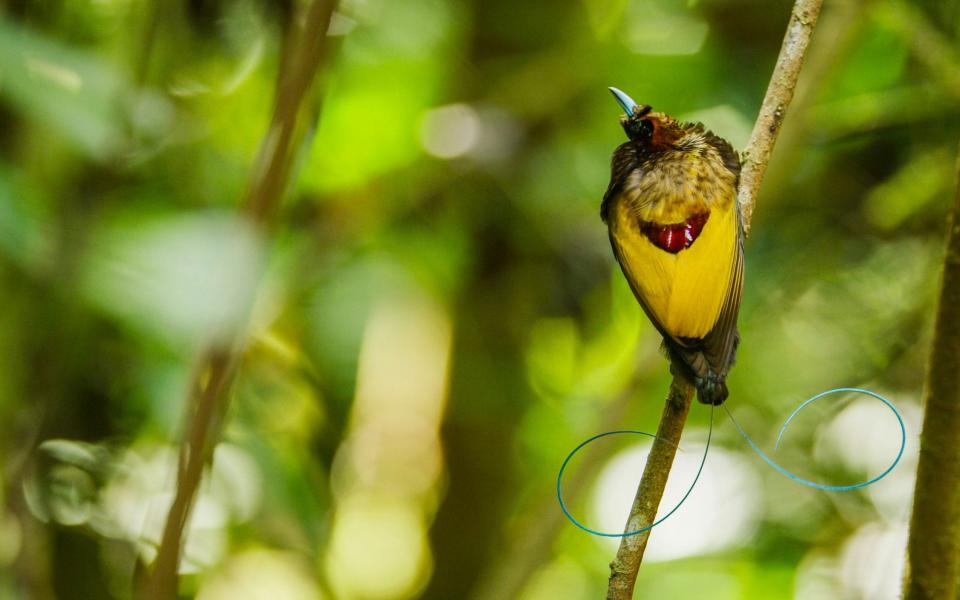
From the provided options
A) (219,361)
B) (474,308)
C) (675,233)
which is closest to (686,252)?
(675,233)

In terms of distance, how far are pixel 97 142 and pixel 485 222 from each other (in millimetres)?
1367

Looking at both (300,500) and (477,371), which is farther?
(477,371)

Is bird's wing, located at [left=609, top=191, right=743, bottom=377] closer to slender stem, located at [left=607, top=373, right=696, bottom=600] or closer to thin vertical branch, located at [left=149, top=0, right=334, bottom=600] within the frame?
slender stem, located at [left=607, top=373, right=696, bottom=600]

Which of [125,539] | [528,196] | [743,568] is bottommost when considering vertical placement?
[743,568]

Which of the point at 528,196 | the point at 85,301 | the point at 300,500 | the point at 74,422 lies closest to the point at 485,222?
the point at 528,196

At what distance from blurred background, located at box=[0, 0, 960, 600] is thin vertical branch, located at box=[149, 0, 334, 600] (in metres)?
0.81

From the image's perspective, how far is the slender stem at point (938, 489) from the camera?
777 millimetres

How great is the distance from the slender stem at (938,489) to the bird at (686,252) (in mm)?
166

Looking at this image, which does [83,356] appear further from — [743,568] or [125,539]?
[743,568]

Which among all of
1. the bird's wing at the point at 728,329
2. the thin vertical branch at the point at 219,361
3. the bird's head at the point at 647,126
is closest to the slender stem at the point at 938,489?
the bird's wing at the point at 728,329

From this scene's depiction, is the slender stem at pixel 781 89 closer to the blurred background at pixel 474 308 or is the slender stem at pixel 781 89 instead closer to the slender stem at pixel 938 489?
the slender stem at pixel 938 489

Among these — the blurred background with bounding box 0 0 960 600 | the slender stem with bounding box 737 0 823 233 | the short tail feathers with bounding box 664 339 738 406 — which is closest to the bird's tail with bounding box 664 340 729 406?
the short tail feathers with bounding box 664 339 738 406

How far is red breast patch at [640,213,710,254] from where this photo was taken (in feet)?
2.74

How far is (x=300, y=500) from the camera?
185 centimetres
